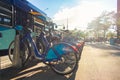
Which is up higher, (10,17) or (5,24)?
(10,17)

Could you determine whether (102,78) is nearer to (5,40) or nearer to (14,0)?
(5,40)

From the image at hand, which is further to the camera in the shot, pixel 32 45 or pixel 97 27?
pixel 97 27

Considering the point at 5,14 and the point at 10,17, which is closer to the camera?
the point at 5,14

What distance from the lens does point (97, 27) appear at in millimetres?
80000

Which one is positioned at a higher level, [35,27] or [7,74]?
[35,27]

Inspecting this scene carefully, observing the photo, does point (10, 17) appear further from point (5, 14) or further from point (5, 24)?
point (5, 24)

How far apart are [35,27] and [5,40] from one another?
2.84 meters

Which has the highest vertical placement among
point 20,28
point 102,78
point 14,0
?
point 14,0

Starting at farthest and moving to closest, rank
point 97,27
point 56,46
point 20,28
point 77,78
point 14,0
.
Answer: point 97,27 < point 14,0 < point 20,28 < point 56,46 < point 77,78

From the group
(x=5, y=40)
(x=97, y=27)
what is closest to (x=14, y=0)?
(x=5, y=40)

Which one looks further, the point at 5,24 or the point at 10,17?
the point at 10,17

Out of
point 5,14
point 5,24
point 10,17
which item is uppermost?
point 5,14

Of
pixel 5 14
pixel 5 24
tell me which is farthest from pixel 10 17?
pixel 5 24

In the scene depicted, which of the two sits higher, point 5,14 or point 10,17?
point 5,14
